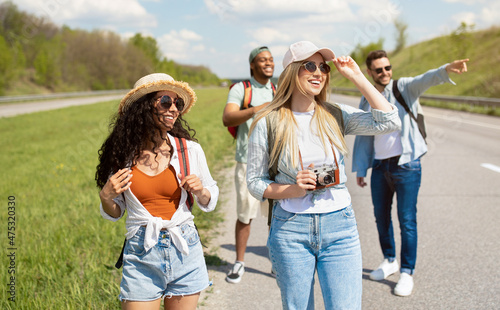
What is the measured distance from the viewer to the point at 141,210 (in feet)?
8.06

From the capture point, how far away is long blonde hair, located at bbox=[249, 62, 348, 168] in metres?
2.52

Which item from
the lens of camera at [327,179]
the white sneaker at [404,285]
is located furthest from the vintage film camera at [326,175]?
the white sneaker at [404,285]

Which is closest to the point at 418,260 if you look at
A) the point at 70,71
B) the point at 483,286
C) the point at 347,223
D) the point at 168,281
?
the point at 483,286

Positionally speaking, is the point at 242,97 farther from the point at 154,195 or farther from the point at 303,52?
the point at 154,195

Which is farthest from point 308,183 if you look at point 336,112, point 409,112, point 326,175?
point 409,112

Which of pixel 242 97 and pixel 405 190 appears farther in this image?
pixel 242 97

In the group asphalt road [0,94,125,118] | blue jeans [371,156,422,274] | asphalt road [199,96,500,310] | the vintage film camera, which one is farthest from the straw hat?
asphalt road [0,94,125,118]

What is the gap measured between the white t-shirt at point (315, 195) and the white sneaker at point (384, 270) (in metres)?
1.90

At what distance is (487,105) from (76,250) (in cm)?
2055

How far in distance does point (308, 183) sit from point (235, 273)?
2169 mm

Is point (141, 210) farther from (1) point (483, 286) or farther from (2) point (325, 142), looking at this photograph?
(1) point (483, 286)

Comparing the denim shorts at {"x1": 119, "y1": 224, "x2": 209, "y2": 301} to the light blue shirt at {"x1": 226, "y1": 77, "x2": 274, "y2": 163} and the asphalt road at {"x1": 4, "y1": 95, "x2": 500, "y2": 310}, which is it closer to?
the asphalt road at {"x1": 4, "y1": 95, "x2": 500, "y2": 310}

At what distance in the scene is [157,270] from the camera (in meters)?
2.44

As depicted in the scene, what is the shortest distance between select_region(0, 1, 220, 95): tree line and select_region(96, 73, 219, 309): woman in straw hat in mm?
45286
